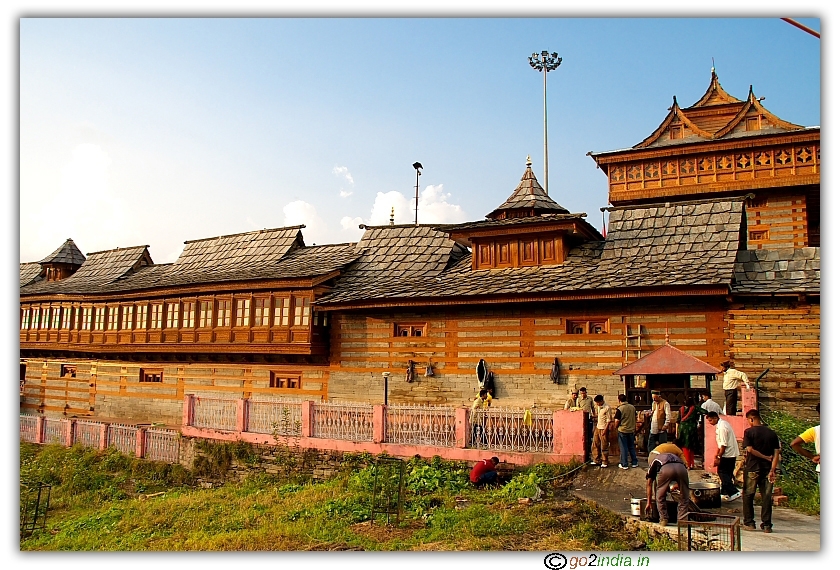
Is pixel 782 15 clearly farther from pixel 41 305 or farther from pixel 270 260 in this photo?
pixel 41 305

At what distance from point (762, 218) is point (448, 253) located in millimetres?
11130

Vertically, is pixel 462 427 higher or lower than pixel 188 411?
higher

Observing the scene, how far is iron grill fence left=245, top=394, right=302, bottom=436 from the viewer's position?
620 inches

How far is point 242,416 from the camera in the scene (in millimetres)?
16391

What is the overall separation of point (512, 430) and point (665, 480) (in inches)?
164

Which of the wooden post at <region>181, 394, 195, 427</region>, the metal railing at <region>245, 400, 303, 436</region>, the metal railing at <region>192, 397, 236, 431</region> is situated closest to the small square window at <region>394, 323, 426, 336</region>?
the metal railing at <region>245, 400, 303, 436</region>

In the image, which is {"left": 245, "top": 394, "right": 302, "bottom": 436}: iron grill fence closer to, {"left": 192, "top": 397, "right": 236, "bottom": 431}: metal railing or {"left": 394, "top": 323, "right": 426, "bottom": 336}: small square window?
{"left": 192, "top": 397, "right": 236, "bottom": 431}: metal railing

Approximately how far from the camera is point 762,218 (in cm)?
2319

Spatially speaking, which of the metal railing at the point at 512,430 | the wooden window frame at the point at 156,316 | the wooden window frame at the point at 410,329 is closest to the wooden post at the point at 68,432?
the wooden window frame at the point at 156,316

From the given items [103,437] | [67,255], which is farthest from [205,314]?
[67,255]

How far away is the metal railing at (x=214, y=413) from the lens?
55.4 feet

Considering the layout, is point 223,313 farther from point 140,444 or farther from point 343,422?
point 343,422

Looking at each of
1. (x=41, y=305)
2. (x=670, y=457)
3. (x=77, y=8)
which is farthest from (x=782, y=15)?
(x=41, y=305)

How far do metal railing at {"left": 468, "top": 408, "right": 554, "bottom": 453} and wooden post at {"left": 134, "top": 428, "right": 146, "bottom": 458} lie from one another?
948 cm
